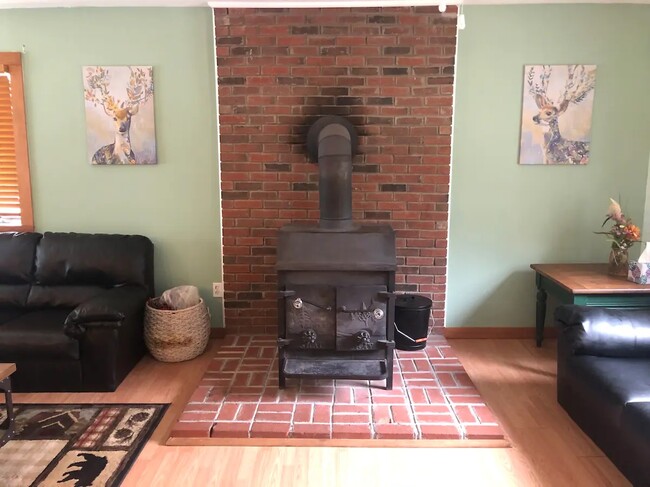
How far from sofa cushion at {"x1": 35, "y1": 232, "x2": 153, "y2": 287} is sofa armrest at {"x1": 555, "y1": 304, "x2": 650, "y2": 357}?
2.53 m

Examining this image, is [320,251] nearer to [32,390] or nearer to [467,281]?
[467,281]

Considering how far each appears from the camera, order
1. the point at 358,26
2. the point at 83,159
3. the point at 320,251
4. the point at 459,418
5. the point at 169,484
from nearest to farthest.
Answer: the point at 169,484
the point at 459,418
the point at 320,251
the point at 358,26
the point at 83,159

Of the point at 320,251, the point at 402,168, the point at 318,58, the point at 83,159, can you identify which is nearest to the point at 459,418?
the point at 320,251

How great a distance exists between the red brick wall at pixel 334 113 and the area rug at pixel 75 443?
3.74 feet

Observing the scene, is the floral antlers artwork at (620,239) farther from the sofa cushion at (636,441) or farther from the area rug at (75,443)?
the area rug at (75,443)

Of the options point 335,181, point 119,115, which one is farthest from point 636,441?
point 119,115

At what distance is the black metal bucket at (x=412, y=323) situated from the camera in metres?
3.23

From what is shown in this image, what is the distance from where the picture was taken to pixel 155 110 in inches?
135

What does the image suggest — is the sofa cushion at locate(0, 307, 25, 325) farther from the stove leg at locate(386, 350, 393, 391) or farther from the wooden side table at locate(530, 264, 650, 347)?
the wooden side table at locate(530, 264, 650, 347)

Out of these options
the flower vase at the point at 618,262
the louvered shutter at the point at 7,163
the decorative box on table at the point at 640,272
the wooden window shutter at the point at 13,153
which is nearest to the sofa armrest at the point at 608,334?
the decorative box on table at the point at 640,272

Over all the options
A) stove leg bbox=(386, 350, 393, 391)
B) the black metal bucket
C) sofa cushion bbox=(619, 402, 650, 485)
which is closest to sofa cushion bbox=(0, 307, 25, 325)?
stove leg bbox=(386, 350, 393, 391)

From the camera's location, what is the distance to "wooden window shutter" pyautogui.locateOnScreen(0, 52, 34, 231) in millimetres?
3406

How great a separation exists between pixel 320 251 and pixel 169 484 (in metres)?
1.28

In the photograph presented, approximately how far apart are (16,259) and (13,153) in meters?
0.76
